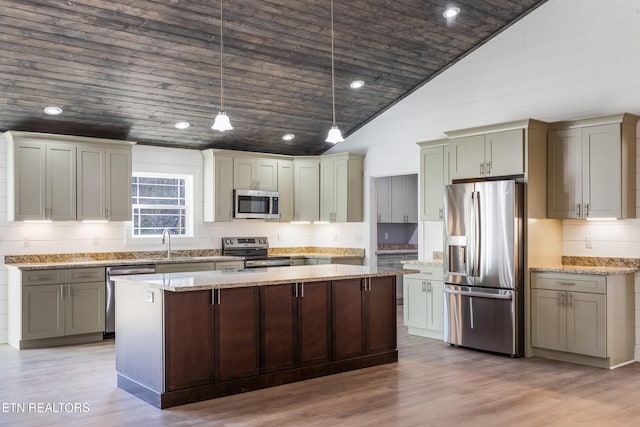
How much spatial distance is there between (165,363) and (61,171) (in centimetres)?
361

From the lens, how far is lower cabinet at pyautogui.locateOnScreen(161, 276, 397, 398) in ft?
14.6

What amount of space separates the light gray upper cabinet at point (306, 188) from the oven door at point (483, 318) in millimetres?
3049

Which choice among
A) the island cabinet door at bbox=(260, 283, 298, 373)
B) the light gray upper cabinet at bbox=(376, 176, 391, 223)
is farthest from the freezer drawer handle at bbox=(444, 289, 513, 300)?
the light gray upper cabinet at bbox=(376, 176, 391, 223)

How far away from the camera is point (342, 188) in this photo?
28.9 ft

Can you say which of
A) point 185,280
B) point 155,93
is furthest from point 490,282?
point 155,93

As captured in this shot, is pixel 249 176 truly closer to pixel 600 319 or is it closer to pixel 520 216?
pixel 520 216

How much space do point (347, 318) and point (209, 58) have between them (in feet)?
10.1

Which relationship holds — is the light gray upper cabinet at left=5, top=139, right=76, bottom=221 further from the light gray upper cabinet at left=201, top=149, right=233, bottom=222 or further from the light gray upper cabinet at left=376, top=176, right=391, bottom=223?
the light gray upper cabinet at left=376, top=176, right=391, bottom=223

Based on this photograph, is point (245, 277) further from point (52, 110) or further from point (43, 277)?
point (52, 110)

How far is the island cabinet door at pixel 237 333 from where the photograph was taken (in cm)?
464

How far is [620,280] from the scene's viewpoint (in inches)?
226

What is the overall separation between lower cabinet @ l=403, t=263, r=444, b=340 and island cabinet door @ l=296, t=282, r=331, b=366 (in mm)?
2124

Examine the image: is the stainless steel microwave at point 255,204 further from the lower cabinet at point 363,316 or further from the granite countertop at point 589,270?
the granite countertop at point 589,270

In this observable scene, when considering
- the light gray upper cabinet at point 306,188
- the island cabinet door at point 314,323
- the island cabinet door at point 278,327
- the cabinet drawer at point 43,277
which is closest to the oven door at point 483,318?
the island cabinet door at point 314,323
